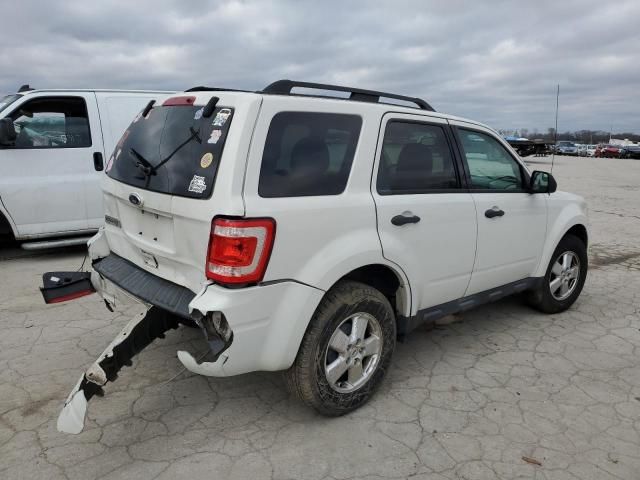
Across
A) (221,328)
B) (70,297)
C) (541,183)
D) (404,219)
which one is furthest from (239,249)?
(541,183)

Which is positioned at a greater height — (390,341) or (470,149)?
(470,149)

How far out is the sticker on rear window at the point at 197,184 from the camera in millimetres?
2504

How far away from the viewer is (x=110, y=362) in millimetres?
2615

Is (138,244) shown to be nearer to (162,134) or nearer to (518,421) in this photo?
(162,134)

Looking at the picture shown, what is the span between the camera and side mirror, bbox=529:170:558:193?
4.04 metres

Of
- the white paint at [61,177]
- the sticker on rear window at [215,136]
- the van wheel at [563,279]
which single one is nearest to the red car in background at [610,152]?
the van wheel at [563,279]

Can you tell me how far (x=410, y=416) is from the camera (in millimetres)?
2990

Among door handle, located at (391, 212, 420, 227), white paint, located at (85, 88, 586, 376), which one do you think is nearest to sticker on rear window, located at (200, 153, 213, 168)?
white paint, located at (85, 88, 586, 376)

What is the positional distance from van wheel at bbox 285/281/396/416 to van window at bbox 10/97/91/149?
188 inches

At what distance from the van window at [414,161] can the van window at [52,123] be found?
457 centimetres

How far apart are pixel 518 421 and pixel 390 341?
85cm

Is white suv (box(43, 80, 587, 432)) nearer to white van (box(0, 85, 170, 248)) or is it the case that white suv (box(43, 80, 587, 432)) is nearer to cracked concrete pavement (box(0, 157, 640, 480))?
cracked concrete pavement (box(0, 157, 640, 480))

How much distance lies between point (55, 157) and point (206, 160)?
444 cm

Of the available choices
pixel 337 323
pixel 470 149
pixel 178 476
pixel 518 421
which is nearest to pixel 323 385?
pixel 337 323
